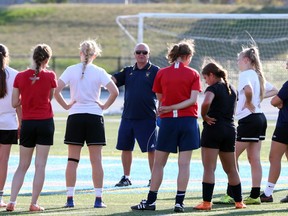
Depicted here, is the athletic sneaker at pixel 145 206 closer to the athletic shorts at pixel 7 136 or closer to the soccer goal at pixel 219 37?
the athletic shorts at pixel 7 136

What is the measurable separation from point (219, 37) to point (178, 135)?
29847 millimetres

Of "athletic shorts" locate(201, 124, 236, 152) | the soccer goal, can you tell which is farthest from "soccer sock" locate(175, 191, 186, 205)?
the soccer goal

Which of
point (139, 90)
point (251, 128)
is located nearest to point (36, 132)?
point (251, 128)

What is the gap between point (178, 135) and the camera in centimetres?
1017

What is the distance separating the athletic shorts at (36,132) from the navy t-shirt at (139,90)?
112 inches

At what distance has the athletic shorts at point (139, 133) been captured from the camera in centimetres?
1295

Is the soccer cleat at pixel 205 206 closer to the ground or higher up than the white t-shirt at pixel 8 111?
closer to the ground

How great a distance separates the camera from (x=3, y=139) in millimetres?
10664

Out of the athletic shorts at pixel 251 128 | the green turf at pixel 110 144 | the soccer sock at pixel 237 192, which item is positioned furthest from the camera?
the green turf at pixel 110 144

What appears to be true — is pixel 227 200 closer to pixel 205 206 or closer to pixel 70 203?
pixel 205 206

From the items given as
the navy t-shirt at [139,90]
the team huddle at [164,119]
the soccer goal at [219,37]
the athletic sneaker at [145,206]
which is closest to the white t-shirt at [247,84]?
the team huddle at [164,119]

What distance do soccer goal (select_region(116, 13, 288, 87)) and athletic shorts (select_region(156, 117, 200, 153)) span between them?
17.4 m

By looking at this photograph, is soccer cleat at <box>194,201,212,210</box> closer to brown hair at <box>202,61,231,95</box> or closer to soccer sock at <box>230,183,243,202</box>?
soccer sock at <box>230,183,243,202</box>

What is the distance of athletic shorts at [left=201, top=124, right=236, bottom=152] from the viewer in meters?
10.1
